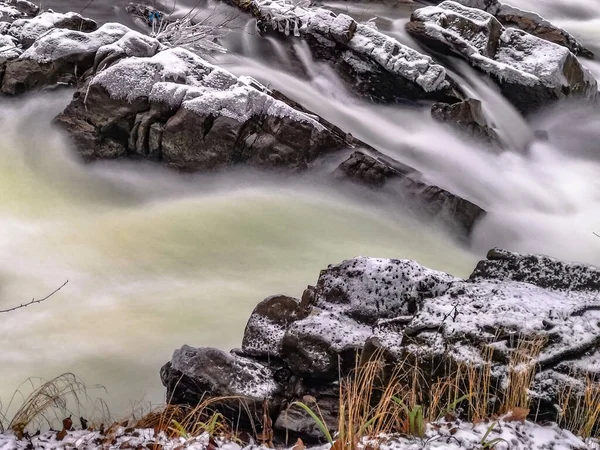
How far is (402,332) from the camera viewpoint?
3410 millimetres

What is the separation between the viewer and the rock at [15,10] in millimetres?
8477

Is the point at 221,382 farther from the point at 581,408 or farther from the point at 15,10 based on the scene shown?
the point at 15,10

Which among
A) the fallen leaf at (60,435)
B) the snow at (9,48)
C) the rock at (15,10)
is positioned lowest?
the fallen leaf at (60,435)

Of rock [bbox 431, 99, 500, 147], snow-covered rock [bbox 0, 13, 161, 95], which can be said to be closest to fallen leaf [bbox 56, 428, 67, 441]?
snow-covered rock [bbox 0, 13, 161, 95]

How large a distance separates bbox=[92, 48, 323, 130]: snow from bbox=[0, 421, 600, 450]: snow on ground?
433cm

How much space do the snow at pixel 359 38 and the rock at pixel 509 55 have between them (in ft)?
4.11

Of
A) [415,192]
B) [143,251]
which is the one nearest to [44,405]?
[143,251]

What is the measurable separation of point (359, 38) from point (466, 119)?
244 cm

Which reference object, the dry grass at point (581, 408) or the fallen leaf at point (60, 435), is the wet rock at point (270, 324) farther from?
the dry grass at point (581, 408)

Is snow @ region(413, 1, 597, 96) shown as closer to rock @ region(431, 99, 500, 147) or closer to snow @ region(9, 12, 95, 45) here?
rock @ region(431, 99, 500, 147)

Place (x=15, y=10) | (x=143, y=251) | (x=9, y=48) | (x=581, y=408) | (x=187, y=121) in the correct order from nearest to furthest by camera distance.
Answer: (x=581, y=408), (x=143, y=251), (x=187, y=121), (x=9, y=48), (x=15, y=10)

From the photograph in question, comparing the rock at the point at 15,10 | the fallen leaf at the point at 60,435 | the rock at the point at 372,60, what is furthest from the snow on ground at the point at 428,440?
the rock at the point at 15,10

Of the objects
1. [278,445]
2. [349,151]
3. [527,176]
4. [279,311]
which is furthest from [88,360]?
[527,176]

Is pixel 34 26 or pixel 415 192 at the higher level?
pixel 34 26
